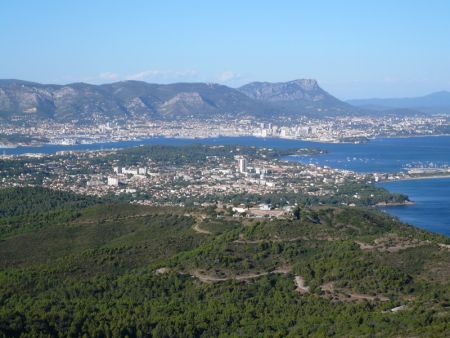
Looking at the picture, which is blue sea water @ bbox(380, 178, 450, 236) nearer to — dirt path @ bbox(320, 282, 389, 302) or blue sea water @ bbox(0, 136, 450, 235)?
blue sea water @ bbox(0, 136, 450, 235)

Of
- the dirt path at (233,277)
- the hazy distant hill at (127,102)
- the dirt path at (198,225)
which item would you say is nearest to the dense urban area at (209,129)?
the hazy distant hill at (127,102)

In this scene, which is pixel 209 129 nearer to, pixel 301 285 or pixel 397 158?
pixel 397 158

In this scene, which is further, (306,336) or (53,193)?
(53,193)

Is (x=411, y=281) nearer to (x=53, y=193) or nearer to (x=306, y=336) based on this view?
(x=306, y=336)

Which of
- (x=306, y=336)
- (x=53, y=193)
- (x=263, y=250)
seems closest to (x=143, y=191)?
(x=53, y=193)

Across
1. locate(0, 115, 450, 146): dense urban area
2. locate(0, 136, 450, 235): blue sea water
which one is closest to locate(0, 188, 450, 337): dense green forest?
locate(0, 136, 450, 235): blue sea water

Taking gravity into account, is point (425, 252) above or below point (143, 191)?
above
